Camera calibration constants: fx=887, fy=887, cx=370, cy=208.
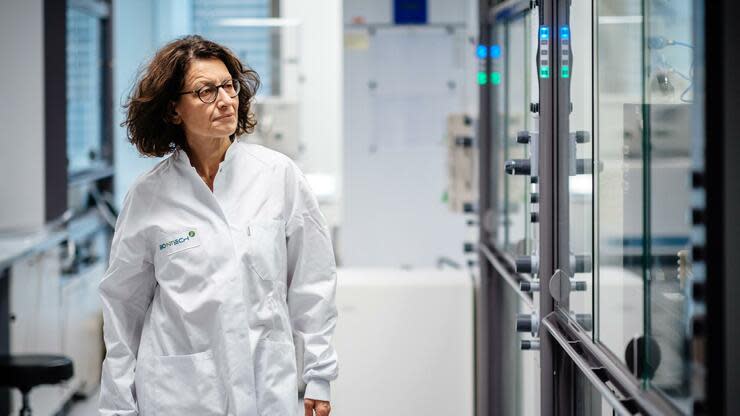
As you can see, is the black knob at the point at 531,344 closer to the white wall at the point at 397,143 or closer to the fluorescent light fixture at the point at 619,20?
the fluorescent light fixture at the point at 619,20

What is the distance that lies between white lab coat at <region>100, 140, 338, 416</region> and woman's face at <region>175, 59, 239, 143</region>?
0.08 meters

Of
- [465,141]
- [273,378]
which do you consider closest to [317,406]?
[273,378]

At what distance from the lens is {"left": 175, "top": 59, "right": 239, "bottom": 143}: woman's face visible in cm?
176

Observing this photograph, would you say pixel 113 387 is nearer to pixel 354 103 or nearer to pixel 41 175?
pixel 41 175

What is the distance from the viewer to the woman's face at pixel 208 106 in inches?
69.3

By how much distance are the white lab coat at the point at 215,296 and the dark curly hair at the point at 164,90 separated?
2.2 inches

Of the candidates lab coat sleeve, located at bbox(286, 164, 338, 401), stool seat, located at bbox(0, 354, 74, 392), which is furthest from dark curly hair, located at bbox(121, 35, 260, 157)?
stool seat, located at bbox(0, 354, 74, 392)

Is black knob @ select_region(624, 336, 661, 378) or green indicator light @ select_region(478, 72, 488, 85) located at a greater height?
green indicator light @ select_region(478, 72, 488, 85)

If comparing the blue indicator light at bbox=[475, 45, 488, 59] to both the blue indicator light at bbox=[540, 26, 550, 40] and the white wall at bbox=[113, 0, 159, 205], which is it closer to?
the blue indicator light at bbox=[540, 26, 550, 40]

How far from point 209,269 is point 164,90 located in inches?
14.6

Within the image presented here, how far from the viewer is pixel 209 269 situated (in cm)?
173

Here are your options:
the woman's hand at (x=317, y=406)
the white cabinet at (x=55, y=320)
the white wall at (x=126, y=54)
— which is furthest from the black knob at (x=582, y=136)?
the white wall at (x=126, y=54)

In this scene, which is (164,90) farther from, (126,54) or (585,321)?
A: (126,54)

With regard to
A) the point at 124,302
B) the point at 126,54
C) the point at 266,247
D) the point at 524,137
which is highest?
the point at 126,54
